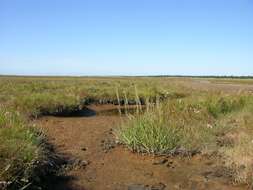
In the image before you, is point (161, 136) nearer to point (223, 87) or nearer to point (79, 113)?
point (79, 113)

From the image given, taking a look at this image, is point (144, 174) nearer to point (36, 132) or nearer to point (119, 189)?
point (119, 189)

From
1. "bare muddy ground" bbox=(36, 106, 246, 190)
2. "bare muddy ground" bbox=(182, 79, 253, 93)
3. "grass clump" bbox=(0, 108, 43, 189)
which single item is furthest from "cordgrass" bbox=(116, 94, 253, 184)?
"bare muddy ground" bbox=(182, 79, 253, 93)

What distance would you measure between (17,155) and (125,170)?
2.18 metres

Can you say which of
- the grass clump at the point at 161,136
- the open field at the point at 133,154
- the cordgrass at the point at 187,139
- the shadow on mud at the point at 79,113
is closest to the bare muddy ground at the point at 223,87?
the shadow on mud at the point at 79,113

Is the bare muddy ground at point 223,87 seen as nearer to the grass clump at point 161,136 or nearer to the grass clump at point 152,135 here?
the grass clump at point 161,136

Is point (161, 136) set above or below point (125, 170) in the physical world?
above

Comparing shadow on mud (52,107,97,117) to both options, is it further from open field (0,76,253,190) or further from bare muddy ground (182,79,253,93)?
bare muddy ground (182,79,253,93)

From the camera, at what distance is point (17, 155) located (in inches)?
224

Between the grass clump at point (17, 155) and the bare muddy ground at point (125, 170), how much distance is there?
594 mm

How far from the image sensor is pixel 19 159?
219 inches

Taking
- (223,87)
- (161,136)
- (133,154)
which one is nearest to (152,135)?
(161,136)

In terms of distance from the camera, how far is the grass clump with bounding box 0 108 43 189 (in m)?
5.17

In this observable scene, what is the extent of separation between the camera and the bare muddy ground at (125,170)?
6.21 metres

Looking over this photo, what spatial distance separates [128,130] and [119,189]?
241 cm
